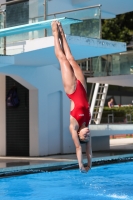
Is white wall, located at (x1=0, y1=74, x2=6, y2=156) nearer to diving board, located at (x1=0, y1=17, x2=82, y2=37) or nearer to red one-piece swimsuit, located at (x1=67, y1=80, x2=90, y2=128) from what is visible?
diving board, located at (x1=0, y1=17, x2=82, y2=37)

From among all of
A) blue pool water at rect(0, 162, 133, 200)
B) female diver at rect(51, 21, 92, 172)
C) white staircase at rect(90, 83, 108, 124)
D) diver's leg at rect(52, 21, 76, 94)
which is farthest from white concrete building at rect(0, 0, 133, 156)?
female diver at rect(51, 21, 92, 172)

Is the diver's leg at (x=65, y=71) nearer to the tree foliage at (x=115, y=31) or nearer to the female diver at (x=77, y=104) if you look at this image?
the female diver at (x=77, y=104)

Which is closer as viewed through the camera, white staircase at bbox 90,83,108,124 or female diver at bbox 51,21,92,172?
female diver at bbox 51,21,92,172

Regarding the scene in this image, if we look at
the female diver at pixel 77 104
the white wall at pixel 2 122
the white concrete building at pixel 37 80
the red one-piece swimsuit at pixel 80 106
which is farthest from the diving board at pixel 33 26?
the red one-piece swimsuit at pixel 80 106

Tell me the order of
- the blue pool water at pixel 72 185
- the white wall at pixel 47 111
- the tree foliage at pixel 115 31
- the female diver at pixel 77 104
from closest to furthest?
1. the female diver at pixel 77 104
2. the blue pool water at pixel 72 185
3. the white wall at pixel 47 111
4. the tree foliage at pixel 115 31

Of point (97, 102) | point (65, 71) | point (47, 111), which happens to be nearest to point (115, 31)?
point (97, 102)

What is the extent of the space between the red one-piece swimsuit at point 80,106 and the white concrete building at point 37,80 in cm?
616

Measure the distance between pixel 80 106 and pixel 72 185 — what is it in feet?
14.3

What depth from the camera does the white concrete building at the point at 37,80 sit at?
45.4 feet

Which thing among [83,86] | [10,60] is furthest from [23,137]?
[83,86]

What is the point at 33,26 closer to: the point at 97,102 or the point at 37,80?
the point at 37,80

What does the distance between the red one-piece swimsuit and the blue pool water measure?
269cm

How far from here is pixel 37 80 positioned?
54.9 feet

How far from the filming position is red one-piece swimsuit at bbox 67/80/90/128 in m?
7.32
